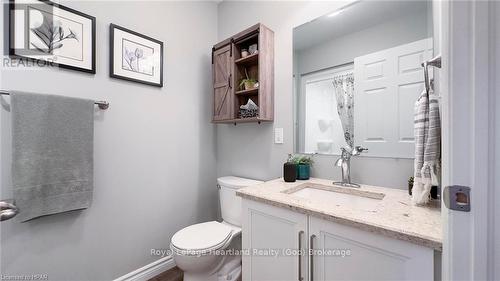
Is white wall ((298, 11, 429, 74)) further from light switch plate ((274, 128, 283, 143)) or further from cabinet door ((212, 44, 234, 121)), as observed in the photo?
cabinet door ((212, 44, 234, 121))

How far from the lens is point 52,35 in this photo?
3.79 ft

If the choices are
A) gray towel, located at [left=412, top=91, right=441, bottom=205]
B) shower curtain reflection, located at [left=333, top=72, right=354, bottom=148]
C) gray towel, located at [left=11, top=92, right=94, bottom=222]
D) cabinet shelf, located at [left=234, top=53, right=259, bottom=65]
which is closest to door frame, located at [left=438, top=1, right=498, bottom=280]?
gray towel, located at [left=412, top=91, right=441, bottom=205]

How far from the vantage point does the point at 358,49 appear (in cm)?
129

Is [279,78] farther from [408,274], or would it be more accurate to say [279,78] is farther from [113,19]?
[408,274]

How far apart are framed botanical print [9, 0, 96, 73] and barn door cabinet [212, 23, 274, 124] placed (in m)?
0.86

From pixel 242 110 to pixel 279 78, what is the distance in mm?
384

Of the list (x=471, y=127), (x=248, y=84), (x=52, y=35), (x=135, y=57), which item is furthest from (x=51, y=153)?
(x=471, y=127)

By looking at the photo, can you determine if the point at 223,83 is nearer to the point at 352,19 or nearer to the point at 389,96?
the point at 352,19

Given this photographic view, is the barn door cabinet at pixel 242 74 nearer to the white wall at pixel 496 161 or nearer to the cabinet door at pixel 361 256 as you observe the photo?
the cabinet door at pixel 361 256

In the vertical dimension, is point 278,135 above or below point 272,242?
above

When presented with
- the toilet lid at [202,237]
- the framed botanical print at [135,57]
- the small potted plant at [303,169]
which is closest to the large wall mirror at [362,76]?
the small potted plant at [303,169]

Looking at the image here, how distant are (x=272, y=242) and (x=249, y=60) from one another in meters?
1.32

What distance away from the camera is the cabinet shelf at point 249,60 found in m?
1.58

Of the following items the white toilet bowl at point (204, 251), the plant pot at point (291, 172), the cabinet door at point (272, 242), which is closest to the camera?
the cabinet door at point (272, 242)
